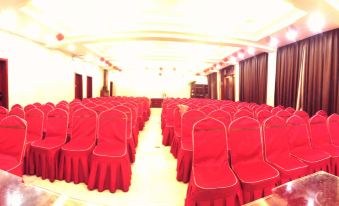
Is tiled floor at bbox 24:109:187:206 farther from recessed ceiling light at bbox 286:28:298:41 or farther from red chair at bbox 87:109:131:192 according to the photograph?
recessed ceiling light at bbox 286:28:298:41

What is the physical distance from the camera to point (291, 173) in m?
2.37

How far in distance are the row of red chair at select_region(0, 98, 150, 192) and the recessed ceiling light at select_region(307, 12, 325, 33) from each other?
176 inches

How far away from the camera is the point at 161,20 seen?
6480 mm

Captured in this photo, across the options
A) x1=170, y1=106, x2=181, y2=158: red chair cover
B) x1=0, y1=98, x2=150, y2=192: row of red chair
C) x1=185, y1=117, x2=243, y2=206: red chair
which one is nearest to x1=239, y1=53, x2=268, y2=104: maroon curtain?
x1=170, y1=106, x2=181, y2=158: red chair cover

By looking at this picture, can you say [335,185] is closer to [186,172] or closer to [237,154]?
[237,154]

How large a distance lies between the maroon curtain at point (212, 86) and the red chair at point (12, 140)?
14.4m

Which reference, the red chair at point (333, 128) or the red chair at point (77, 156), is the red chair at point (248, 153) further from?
the red chair at point (77, 156)

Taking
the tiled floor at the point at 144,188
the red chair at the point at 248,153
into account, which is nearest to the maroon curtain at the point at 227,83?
the tiled floor at the point at 144,188

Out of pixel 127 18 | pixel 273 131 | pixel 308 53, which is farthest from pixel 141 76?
pixel 273 131

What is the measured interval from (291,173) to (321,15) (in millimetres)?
3767

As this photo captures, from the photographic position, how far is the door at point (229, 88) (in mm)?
12656

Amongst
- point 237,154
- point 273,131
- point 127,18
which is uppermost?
point 127,18

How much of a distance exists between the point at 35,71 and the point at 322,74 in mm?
9033

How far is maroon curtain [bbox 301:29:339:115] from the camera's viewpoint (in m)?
5.29
